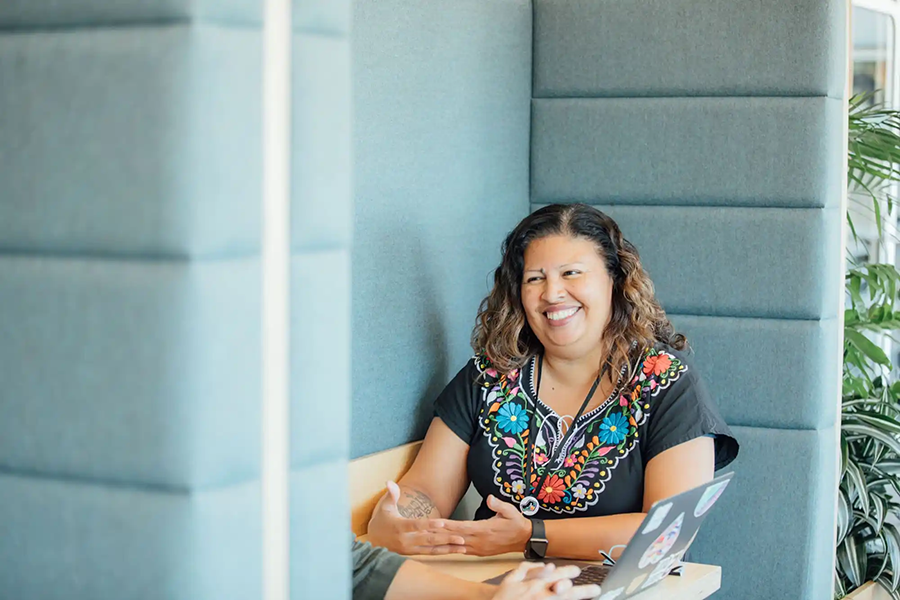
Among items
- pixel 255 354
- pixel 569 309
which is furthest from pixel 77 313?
pixel 569 309

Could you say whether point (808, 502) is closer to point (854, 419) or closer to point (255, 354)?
point (854, 419)

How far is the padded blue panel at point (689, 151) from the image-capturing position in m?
2.66

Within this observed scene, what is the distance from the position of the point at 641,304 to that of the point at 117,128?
143 centimetres

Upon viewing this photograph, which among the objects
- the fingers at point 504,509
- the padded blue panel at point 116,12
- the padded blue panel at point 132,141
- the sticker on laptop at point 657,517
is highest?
the padded blue panel at point 116,12

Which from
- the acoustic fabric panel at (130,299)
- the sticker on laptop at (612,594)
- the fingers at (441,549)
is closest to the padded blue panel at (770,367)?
the fingers at (441,549)

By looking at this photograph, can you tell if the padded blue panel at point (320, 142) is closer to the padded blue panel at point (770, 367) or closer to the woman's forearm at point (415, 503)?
the woman's forearm at point (415, 503)

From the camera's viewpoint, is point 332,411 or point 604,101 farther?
point 604,101

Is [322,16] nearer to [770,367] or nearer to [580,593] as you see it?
[580,593]

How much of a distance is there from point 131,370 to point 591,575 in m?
1.08

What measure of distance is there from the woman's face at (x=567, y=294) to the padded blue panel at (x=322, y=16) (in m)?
1.15

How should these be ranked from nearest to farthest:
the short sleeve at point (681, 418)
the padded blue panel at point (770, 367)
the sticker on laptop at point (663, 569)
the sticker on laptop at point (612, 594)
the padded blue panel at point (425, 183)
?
the sticker on laptop at point (612, 594) < the sticker on laptop at point (663, 569) < the short sleeve at point (681, 418) < the padded blue panel at point (425, 183) < the padded blue panel at point (770, 367)

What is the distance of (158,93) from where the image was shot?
1.21 meters

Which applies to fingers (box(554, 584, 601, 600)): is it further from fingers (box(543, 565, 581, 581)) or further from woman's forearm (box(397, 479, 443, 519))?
woman's forearm (box(397, 479, 443, 519))

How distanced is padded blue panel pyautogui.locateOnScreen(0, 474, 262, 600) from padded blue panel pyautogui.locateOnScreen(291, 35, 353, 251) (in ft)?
0.98
